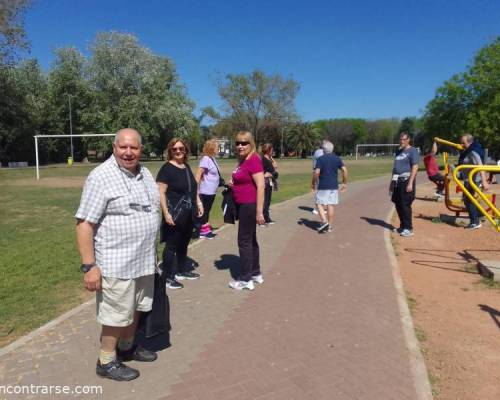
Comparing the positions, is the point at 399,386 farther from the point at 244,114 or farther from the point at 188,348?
the point at 244,114

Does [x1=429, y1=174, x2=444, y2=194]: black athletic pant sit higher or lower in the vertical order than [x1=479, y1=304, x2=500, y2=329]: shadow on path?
higher

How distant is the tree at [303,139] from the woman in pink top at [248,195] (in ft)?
277

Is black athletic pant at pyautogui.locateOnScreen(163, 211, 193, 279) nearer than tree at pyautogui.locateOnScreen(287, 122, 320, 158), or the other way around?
black athletic pant at pyautogui.locateOnScreen(163, 211, 193, 279)

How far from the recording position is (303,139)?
89375 mm

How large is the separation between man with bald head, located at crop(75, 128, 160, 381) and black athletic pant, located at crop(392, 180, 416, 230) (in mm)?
6023

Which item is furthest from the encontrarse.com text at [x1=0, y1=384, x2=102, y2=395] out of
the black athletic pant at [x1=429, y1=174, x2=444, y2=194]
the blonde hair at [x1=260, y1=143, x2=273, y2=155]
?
the black athletic pant at [x1=429, y1=174, x2=444, y2=194]

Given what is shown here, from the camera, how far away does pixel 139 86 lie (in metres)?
44.4

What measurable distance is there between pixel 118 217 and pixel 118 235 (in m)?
0.12

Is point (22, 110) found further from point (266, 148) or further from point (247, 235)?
point (247, 235)

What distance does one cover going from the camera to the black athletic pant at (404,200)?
7.93 meters

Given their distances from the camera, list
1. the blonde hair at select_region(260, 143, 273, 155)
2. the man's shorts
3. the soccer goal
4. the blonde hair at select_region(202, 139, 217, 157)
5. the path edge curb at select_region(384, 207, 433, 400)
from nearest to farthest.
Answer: the path edge curb at select_region(384, 207, 433, 400)
the blonde hair at select_region(202, 139, 217, 157)
the man's shorts
the blonde hair at select_region(260, 143, 273, 155)
the soccer goal

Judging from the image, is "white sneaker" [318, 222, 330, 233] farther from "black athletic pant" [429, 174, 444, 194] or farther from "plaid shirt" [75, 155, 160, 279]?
"black athletic pant" [429, 174, 444, 194]

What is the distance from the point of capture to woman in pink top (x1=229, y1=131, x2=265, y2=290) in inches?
185

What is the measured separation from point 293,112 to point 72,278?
63.2 metres
